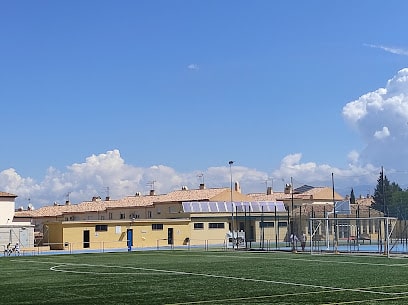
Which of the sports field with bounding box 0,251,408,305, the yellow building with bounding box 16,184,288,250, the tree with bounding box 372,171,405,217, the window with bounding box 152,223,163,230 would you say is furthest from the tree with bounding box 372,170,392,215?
the sports field with bounding box 0,251,408,305

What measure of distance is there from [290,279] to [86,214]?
282ft

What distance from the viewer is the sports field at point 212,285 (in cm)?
1964

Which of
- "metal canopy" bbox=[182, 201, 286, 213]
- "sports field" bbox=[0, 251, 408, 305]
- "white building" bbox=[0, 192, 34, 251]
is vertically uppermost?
"metal canopy" bbox=[182, 201, 286, 213]

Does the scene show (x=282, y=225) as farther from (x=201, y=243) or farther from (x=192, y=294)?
(x=192, y=294)

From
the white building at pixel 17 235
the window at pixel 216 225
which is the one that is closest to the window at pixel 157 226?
the window at pixel 216 225

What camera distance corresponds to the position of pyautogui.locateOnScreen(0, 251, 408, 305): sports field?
1964cm

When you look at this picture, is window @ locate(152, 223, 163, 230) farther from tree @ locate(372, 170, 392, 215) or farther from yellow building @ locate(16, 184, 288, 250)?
tree @ locate(372, 170, 392, 215)

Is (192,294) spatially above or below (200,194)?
below

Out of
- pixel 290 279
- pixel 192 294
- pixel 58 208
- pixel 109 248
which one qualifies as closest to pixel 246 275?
pixel 290 279

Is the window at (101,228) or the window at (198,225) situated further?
the window at (198,225)

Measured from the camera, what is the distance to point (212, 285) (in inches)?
943

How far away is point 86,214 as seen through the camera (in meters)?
109

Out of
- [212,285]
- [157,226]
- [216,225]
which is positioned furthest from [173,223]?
[212,285]

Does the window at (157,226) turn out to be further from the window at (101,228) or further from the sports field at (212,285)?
the sports field at (212,285)
